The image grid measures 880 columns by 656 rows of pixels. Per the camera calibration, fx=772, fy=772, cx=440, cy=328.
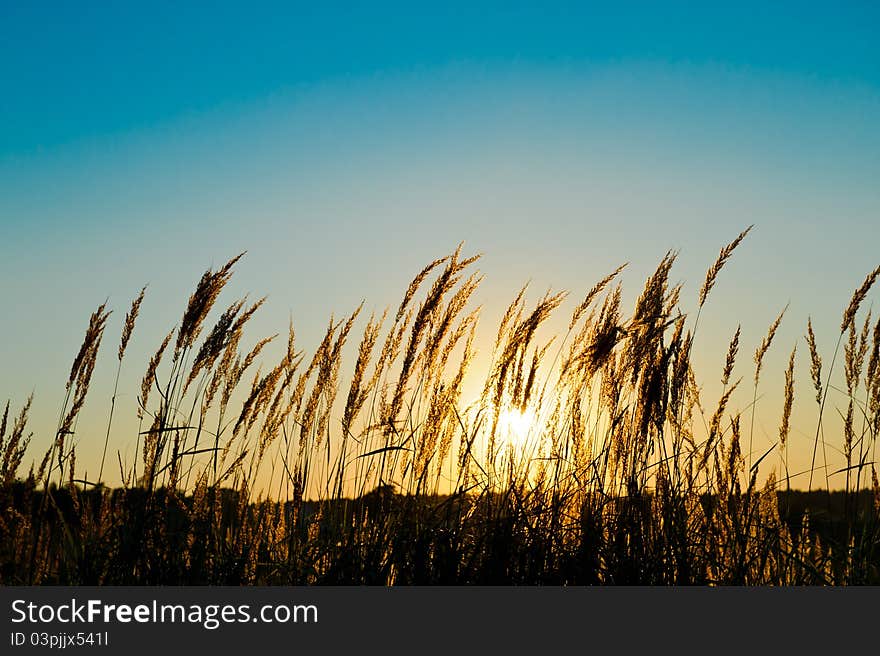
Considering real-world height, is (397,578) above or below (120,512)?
below

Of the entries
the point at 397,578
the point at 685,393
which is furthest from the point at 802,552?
the point at 397,578

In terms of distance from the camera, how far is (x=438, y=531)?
114 inches

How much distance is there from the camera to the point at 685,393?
11.4ft

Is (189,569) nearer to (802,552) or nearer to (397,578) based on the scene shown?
(397,578)

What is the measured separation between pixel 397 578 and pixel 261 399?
107cm

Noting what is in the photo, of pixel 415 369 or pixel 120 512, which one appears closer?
pixel 120 512
